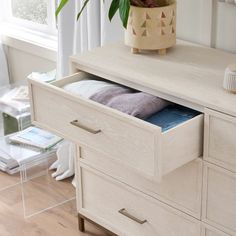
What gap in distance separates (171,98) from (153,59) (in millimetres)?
273

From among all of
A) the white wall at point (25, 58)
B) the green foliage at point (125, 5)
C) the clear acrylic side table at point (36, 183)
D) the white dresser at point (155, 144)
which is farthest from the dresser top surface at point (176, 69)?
the white wall at point (25, 58)

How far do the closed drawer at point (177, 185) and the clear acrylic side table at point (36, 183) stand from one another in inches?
23.6

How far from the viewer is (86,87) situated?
209cm

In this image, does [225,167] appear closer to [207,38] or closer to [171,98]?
[171,98]

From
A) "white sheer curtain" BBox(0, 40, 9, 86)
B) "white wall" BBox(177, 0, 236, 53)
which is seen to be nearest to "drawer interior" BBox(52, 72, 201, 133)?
"white wall" BBox(177, 0, 236, 53)

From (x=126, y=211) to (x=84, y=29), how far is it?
82cm

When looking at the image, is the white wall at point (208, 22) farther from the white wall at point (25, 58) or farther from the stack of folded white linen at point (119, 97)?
the white wall at point (25, 58)

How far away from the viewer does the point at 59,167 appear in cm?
289

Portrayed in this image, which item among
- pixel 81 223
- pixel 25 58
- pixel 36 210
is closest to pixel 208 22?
pixel 81 223

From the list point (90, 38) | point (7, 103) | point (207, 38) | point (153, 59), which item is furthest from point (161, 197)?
point (7, 103)

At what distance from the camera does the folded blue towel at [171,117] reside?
190 cm

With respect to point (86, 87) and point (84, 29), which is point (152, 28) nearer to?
A: point (86, 87)

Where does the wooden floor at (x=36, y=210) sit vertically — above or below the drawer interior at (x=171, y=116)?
below

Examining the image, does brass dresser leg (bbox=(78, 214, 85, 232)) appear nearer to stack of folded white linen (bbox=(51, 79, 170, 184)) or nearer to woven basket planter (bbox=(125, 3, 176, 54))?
stack of folded white linen (bbox=(51, 79, 170, 184))
